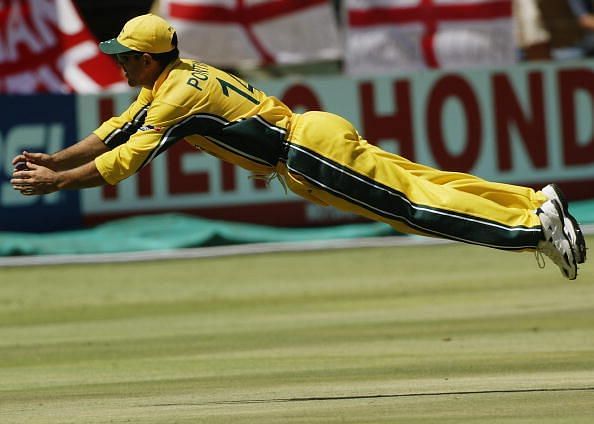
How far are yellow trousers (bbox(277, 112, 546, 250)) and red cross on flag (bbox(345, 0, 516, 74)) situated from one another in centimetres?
689

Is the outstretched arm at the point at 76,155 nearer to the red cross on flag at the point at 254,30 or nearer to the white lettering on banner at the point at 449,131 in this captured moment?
the white lettering on banner at the point at 449,131

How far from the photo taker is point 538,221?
7836mm

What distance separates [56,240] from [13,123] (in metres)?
1.16

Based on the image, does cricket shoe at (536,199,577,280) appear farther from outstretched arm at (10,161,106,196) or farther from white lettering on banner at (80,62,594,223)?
white lettering on banner at (80,62,594,223)

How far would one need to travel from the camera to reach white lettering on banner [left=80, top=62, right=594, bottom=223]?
1359 cm

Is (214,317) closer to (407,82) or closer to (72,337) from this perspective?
(72,337)

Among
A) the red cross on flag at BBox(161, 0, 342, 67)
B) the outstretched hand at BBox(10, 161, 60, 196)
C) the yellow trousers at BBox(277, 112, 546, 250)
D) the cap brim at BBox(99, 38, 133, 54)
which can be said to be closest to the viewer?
the outstretched hand at BBox(10, 161, 60, 196)

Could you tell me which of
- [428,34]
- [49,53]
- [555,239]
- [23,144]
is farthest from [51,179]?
[428,34]

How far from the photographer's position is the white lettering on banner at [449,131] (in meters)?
13.6

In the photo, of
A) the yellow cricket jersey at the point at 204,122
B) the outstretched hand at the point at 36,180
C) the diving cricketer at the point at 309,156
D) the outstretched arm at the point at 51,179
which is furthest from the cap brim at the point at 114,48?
the outstretched hand at the point at 36,180

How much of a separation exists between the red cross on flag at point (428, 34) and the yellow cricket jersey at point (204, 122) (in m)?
6.90

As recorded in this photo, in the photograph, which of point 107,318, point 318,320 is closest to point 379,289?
point 318,320

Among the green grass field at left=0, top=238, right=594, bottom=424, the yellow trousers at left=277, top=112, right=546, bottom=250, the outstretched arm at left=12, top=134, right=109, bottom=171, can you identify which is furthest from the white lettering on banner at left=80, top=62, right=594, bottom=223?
the yellow trousers at left=277, top=112, right=546, bottom=250

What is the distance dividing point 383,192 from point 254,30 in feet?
23.6
